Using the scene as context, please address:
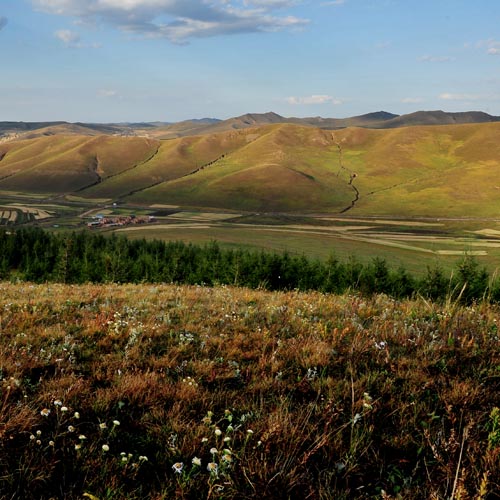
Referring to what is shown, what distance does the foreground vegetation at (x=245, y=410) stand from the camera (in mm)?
3738

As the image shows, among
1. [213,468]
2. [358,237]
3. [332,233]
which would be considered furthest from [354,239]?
[213,468]

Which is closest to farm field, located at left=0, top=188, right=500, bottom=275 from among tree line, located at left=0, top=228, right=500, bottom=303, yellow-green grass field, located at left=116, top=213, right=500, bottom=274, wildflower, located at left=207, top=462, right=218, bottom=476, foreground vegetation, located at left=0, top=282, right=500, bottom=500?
yellow-green grass field, located at left=116, top=213, right=500, bottom=274

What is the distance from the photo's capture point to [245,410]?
191 inches

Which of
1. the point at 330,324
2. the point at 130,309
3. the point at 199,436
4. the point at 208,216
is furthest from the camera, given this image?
the point at 208,216

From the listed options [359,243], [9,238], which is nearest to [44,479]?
[9,238]

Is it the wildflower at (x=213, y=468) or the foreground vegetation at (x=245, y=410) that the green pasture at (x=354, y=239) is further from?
the wildflower at (x=213, y=468)

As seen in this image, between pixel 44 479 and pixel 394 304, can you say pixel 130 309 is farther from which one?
pixel 394 304

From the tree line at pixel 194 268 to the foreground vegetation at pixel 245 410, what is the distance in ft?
144

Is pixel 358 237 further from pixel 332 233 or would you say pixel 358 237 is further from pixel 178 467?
Result: pixel 178 467

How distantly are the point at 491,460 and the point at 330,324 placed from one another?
4.35 meters

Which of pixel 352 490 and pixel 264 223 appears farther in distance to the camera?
pixel 264 223

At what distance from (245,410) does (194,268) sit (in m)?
79.2

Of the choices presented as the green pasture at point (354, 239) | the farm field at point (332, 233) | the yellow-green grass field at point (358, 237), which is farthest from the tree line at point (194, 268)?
the farm field at point (332, 233)

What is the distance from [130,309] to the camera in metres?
9.04
